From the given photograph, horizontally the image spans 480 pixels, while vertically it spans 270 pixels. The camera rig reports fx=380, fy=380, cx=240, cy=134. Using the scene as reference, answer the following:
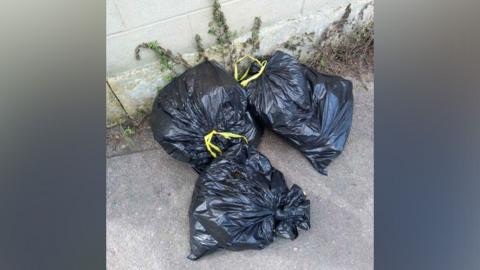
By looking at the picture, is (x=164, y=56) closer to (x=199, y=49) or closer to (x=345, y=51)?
(x=199, y=49)

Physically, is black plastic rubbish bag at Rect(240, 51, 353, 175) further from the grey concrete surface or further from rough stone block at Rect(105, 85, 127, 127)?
rough stone block at Rect(105, 85, 127, 127)

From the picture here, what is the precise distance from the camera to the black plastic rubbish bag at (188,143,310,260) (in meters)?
2.15

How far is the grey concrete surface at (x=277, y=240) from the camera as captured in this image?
2.35 meters

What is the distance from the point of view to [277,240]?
2.37 meters

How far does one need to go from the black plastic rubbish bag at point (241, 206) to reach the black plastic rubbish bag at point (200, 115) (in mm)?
110

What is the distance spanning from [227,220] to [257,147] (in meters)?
0.60

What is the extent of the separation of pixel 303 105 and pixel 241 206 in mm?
718

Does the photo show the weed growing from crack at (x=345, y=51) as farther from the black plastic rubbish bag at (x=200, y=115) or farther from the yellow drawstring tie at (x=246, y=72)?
the black plastic rubbish bag at (x=200, y=115)

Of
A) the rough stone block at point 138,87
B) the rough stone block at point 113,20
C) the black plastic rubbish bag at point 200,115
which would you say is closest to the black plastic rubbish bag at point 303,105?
the black plastic rubbish bag at point 200,115
